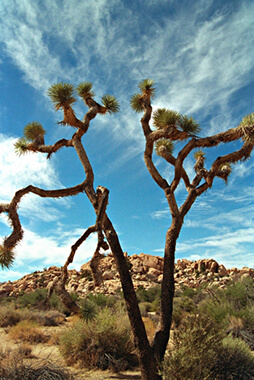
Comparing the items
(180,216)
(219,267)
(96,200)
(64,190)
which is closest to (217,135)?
(180,216)

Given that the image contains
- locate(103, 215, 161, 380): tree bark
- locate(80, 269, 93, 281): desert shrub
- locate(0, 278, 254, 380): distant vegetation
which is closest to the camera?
locate(0, 278, 254, 380): distant vegetation

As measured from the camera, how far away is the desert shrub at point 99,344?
8.20m

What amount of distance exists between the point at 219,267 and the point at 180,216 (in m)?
34.0

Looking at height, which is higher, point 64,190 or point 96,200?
point 64,190

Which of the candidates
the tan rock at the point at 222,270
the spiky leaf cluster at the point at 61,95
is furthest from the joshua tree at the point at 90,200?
the tan rock at the point at 222,270

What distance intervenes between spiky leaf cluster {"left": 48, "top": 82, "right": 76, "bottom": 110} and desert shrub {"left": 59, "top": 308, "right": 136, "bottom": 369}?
21.8 feet

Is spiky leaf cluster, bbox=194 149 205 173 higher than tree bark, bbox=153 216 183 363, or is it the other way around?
spiky leaf cluster, bbox=194 149 205 173

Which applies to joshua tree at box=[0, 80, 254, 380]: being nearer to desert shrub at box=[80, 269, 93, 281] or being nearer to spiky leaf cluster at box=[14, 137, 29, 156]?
spiky leaf cluster at box=[14, 137, 29, 156]

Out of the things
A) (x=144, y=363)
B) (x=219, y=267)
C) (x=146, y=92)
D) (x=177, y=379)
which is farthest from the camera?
(x=219, y=267)

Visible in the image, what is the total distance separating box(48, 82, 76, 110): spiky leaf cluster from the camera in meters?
9.02

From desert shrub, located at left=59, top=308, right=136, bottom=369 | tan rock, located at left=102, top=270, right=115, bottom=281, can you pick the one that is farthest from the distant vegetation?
tan rock, located at left=102, top=270, right=115, bottom=281

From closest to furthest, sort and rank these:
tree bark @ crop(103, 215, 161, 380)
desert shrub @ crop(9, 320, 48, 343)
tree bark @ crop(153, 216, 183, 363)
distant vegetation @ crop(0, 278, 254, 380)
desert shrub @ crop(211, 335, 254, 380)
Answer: distant vegetation @ crop(0, 278, 254, 380)
desert shrub @ crop(211, 335, 254, 380)
tree bark @ crop(103, 215, 161, 380)
tree bark @ crop(153, 216, 183, 363)
desert shrub @ crop(9, 320, 48, 343)

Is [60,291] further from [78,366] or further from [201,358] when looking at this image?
[201,358]

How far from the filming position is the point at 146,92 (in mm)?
10359
